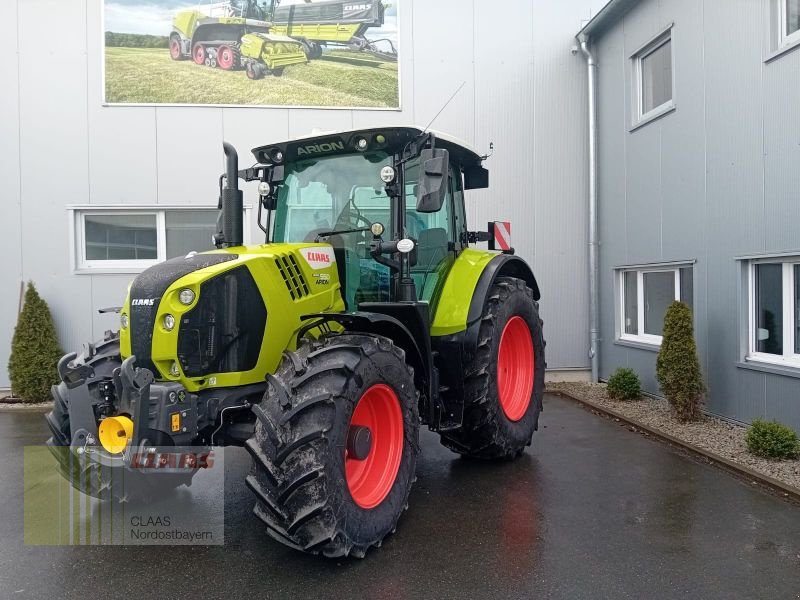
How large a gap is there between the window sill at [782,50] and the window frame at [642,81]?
1.49 meters

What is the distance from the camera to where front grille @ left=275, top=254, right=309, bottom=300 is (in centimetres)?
374

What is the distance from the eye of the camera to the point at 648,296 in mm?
8070

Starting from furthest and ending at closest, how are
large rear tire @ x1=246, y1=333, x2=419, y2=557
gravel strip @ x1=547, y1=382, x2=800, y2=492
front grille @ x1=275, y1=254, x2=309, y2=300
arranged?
1. gravel strip @ x1=547, y1=382, x2=800, y2=492
2. front grille @ x1=275, y1=254, x2=309, y2=300
3. large rear tire @ x1=246, y1=333, x2=419, y2=557

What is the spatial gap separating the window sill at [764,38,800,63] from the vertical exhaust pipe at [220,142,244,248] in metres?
4.78

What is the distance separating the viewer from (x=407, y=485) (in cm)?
372

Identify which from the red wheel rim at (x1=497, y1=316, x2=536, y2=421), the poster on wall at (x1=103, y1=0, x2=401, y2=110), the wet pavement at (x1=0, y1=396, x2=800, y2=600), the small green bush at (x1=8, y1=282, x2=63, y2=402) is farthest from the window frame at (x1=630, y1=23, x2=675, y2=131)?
the small green bush at (x1=8, y1=282, x2=63, y2=402)

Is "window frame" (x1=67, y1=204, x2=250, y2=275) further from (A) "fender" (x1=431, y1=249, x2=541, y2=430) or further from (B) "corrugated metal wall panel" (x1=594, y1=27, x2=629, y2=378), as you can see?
(B) "corrugated metal wall panel" (x1=594, y1=27, x2=629, y2=378)

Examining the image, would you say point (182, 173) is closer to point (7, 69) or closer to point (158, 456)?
point (7, 69)

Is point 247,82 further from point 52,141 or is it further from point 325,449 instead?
point 325,449

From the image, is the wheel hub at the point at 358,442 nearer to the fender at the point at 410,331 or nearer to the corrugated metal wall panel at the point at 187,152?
the fender at the point at 410,331

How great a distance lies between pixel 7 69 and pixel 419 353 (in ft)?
25.1

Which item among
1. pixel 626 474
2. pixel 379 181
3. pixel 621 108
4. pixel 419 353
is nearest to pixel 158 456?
pixel 419 353

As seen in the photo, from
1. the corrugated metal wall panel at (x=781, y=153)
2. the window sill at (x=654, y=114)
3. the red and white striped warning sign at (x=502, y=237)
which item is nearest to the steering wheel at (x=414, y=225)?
the red and white striped warning sign at (x=502, y=237)

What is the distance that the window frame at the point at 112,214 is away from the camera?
331 inches
